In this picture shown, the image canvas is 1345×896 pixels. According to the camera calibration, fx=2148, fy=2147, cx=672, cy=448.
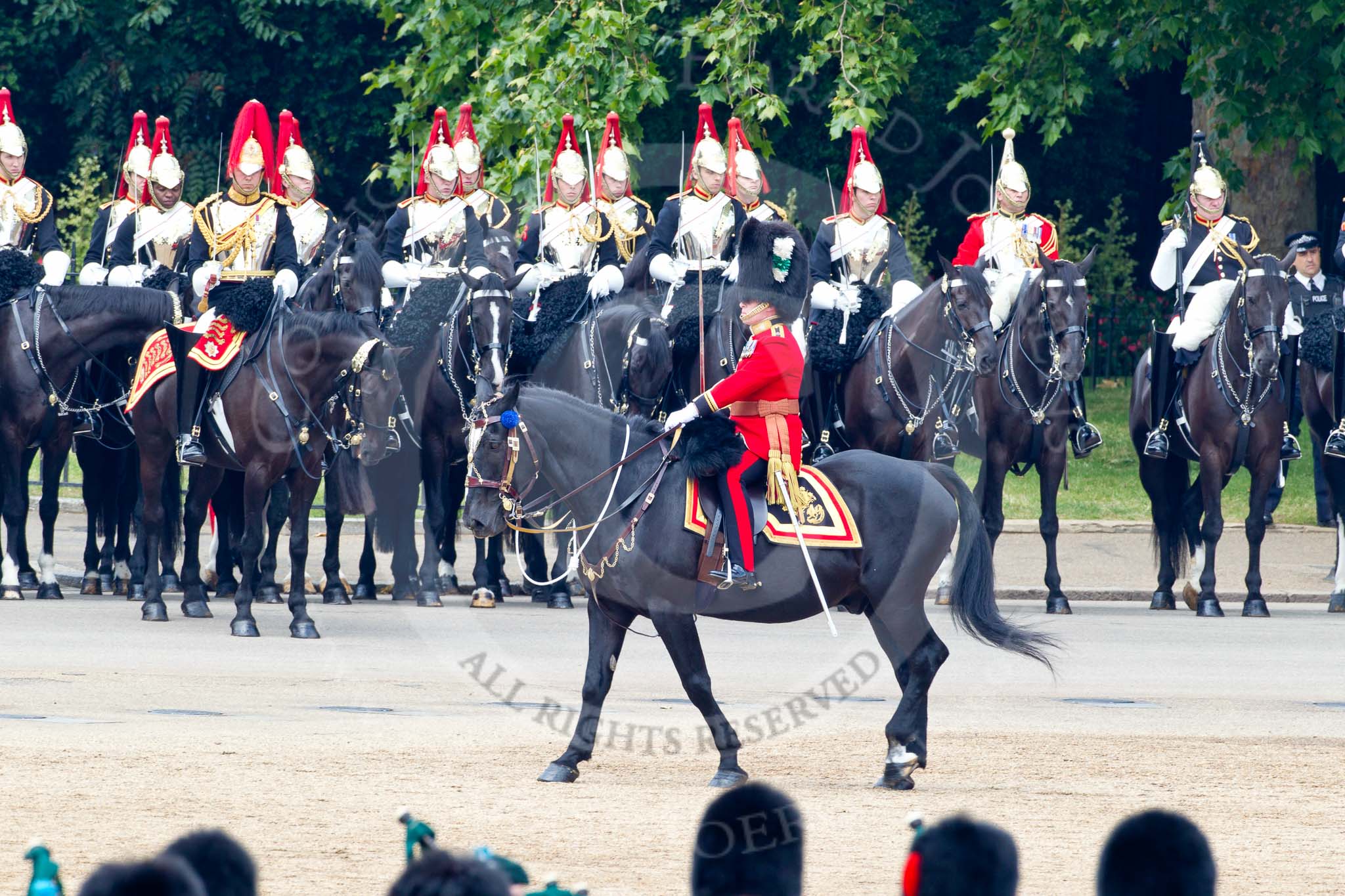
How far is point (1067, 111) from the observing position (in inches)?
891

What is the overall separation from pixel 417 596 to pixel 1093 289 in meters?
13.5

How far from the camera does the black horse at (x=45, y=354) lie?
48.1 ft

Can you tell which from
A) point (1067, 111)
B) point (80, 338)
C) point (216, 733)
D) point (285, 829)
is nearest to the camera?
point (285, 829)

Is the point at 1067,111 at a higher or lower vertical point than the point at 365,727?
higher

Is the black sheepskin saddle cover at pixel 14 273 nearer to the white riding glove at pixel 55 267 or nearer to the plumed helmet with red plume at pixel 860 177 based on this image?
the white riding glove at pixel 55 267

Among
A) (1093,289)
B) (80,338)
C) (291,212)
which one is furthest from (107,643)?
(1093,289)

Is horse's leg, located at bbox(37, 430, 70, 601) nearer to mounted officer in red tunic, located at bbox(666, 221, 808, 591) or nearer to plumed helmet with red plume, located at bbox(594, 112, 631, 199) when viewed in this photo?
plumed helmet with red plume, located at bbox(594, 112, 631, 199)

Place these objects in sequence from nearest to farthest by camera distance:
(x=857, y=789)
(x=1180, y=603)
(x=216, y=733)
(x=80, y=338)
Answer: (x=857, y=789) → (x=216, y=733) → (x=80, y=338) → (x=1180, y=603)

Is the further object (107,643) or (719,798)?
(107,643)

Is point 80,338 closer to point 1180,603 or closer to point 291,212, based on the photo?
point 291,212

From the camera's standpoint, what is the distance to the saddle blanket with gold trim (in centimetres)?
911

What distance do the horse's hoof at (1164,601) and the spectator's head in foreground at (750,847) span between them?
12681 millimetres

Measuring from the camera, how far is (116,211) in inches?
659

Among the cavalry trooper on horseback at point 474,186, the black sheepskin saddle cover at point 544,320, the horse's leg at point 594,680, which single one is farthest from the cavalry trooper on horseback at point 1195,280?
the horse's leg at point 594,680
